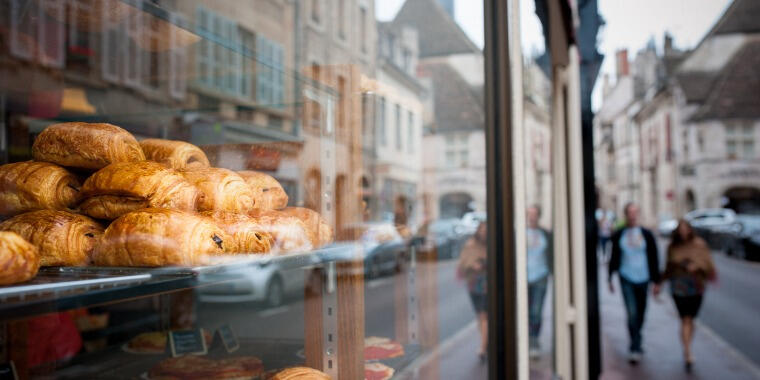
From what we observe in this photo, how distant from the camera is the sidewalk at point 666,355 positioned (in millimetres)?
6484

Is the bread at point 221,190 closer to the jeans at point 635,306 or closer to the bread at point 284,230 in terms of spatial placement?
the bread at point 284,230

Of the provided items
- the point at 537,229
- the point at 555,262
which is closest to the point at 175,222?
the point at 555,262

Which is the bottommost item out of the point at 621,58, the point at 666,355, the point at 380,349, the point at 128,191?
the point at 666,355

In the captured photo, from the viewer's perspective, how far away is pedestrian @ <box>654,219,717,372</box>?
670 cm

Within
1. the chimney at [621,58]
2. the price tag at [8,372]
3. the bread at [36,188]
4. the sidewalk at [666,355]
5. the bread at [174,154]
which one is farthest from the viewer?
the chimney at [621,58]

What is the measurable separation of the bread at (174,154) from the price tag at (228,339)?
2.93 ft

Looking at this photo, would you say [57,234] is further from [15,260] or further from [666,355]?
[666,355]

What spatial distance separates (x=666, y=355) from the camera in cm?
739

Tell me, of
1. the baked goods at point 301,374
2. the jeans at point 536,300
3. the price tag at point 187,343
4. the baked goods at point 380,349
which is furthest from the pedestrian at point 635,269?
the baked goods at point 301,374

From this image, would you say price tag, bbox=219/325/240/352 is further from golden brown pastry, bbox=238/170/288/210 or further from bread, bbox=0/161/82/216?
bread, bbox=0/161/82/216

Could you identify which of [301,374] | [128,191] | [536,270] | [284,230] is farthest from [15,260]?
[536,270]

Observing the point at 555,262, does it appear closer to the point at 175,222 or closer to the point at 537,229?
the point at 537,229

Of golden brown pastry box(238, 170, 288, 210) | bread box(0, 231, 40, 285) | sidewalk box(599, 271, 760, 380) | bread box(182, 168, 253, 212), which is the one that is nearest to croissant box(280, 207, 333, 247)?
golden brown pastry box(238, 170, 288, 210)

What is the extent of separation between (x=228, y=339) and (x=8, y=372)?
2.31 feet
